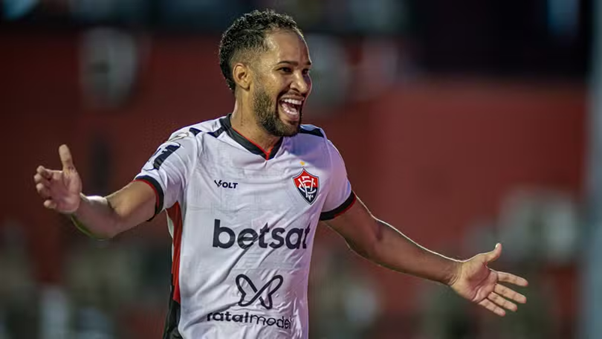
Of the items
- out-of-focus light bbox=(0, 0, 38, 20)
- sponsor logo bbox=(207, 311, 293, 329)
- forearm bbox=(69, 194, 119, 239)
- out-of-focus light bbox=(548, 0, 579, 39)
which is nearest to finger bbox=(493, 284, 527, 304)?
sponsor logo bbox=(207, 311, 293, 329)

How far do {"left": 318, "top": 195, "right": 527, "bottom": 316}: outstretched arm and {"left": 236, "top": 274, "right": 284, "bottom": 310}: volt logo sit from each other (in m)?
0.59

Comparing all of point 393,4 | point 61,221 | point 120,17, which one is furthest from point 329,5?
point 61,221

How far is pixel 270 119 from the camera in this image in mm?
5910

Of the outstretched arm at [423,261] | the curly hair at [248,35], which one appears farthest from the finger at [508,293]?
the curly hair at [248,35]

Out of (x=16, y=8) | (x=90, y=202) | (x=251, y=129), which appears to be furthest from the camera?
(x=16, y=8)

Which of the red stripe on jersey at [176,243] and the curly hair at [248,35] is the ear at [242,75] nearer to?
the curly hair at [248,35]

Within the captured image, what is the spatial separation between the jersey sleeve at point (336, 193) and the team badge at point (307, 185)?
0.12 m

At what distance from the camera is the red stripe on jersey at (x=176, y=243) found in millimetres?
5871

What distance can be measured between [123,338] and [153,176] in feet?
42.8

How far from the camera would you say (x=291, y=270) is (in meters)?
5.91

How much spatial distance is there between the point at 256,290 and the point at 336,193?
0.68 m

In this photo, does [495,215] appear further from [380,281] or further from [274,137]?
[274,137]

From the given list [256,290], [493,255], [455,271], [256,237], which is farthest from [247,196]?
[493,255]

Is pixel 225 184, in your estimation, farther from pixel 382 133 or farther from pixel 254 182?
pixel 382 133
